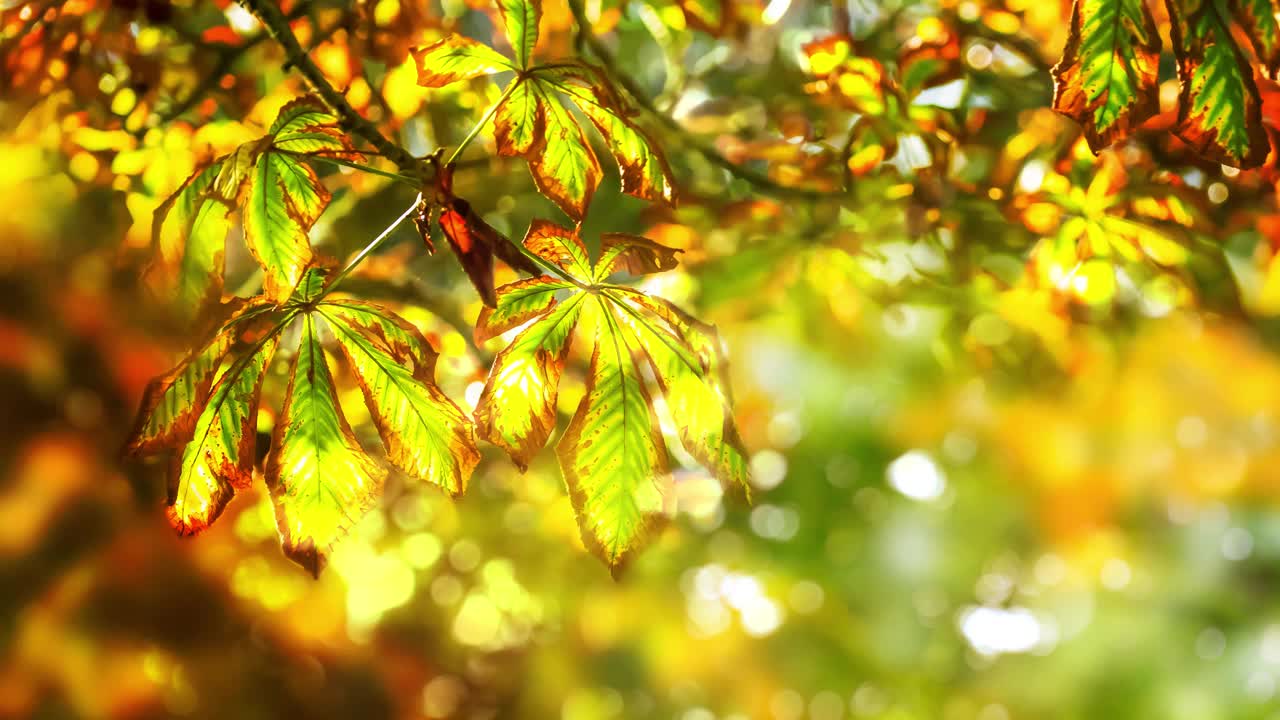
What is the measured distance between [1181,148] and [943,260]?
0.21 metres

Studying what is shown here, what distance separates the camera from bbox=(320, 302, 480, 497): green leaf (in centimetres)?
39

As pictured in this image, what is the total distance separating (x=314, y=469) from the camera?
388 millimetres

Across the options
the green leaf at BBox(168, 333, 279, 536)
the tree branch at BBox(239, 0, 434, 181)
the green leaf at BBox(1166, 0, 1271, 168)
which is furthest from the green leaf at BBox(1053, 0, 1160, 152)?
the green leaf at BBox(168, 333, 279, 536)

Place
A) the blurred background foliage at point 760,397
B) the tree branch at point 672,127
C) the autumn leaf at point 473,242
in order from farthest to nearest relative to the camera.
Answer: the blurred background foliage at point 760,397 < the tree branch at point 672,127 < the autumn leaf at point 473,242

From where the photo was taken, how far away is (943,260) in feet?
2.58

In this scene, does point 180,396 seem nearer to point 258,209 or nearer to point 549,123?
point 258,209

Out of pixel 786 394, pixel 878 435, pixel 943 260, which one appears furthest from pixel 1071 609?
pixel 943 260

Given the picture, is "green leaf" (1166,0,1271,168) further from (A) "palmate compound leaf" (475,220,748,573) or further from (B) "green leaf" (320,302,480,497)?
(B) "green leaf" (320,302,480,497)

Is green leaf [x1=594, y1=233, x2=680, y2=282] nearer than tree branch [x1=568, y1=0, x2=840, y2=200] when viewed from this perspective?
Yes

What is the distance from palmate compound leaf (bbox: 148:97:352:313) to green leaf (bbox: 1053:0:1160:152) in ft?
1.08

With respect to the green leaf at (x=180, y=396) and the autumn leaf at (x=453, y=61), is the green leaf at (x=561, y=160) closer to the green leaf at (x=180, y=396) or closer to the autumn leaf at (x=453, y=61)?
the autumn leaf at (x=453, y=61)

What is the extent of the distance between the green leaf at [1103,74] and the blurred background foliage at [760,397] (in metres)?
0.30

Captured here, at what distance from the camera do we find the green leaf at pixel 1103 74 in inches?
14.1

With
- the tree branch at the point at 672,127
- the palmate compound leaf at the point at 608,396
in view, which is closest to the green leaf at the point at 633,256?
the palmate compound leaf at the point at 608,396
